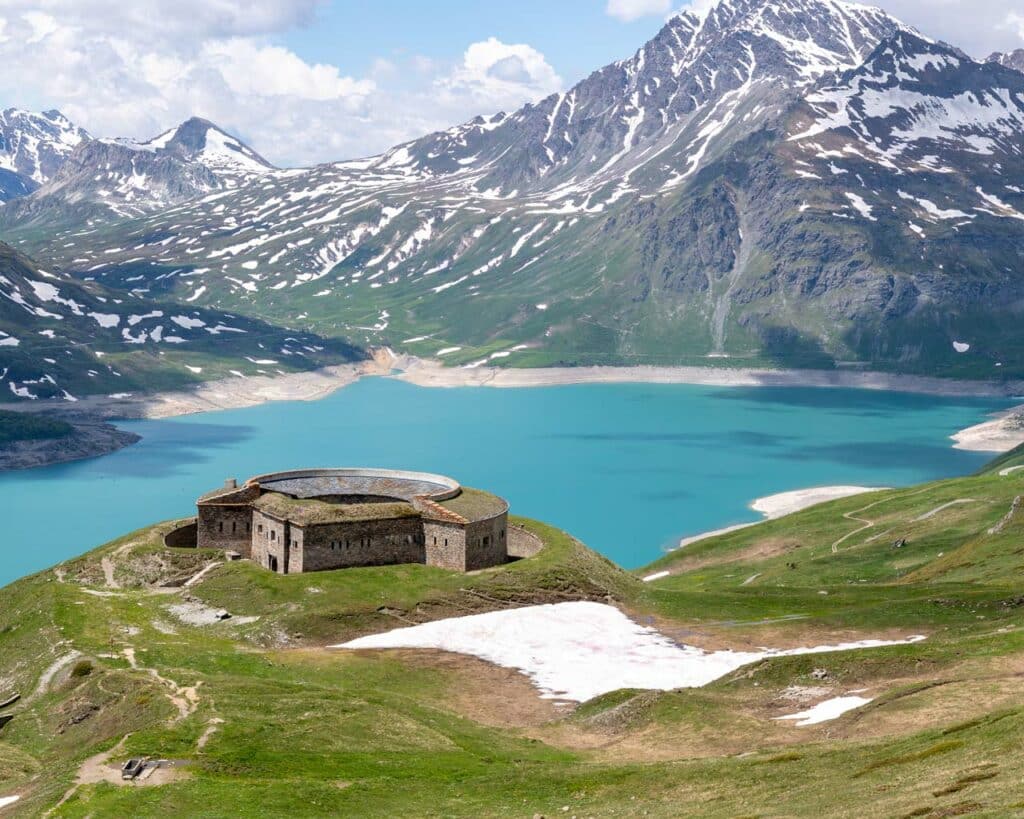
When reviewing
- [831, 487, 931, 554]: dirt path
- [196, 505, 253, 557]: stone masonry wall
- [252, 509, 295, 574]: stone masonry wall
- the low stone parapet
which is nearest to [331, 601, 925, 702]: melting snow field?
[252, 509, 295, 574]: stone masonry wall

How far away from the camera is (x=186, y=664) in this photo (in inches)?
2571

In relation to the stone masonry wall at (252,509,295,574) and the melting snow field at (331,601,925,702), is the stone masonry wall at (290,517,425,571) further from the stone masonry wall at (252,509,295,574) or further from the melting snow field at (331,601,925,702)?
the melting snow field at (331,601,925,702)

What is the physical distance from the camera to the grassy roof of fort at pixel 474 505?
8825 centimetres

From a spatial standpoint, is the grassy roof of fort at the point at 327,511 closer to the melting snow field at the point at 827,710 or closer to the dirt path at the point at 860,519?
the melting snow field at the point at 827,710

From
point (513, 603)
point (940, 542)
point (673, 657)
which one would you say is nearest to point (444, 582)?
point (513, 603)

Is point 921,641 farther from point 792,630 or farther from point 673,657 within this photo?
point 673,657

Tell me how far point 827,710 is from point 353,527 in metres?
38.6

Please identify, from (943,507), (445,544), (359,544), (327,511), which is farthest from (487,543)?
(943,507)

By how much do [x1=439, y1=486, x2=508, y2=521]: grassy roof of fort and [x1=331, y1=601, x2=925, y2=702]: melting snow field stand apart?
9893 mm

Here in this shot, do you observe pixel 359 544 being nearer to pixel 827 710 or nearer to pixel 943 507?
pixel 827 710

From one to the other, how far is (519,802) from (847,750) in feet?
Result: 41.7

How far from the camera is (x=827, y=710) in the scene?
58281 mm

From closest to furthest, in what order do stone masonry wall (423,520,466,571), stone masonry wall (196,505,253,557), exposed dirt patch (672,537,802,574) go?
stone masonry wall (423,520,466,571)
stone masonry wall (196,505,253,557)
exposed dirt patch (672,537,802,574)

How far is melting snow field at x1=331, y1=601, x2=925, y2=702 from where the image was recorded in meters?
67.6
